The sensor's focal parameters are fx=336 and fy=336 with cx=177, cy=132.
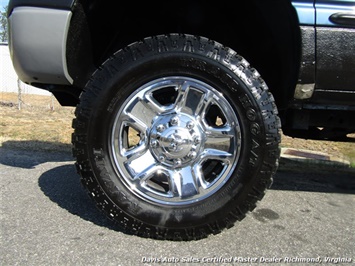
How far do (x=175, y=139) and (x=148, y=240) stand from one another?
2.18 feet

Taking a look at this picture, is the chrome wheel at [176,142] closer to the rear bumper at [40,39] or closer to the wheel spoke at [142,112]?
the wheel spoke at [142,112]

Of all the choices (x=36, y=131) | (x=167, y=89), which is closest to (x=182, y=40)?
(x=167, y=89)

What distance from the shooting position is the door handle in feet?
6.85

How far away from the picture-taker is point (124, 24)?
2.62 m

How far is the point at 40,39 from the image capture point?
2.09m

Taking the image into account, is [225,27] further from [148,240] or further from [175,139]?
[148,240]

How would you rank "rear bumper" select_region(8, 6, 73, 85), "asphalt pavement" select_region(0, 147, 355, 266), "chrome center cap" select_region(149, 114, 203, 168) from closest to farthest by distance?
"asphalt pavement" select_region(0, 147, 355, 266), "rear bumper" select_region(8, 6, 73, 85), "chrome center cap" select_region(149, 114, 203, 168)

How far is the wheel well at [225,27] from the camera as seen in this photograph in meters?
2.27

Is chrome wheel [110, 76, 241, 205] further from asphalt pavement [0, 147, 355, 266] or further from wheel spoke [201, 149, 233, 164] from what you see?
asphalt pavement [0, 147, 355, 266]

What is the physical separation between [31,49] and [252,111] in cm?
145

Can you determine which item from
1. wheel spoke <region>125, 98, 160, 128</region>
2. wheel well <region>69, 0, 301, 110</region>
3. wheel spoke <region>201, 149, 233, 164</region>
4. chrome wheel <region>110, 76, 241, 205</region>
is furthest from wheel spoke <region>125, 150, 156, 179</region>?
wheel well <region>69, 0, 301, 110</region>

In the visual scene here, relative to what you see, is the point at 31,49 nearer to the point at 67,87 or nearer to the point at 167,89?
the point at 67,87

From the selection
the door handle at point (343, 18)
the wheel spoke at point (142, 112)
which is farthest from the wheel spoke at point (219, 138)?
the door handle at point (343, 18)

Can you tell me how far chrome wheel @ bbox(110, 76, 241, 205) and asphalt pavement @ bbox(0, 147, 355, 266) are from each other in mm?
338
